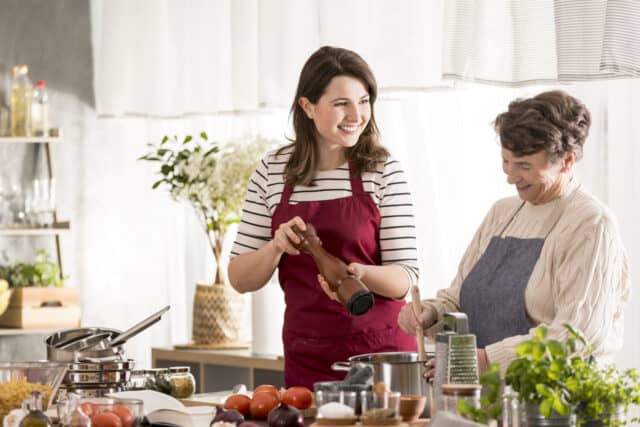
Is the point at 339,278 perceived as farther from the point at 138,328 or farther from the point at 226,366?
the point at 226,366

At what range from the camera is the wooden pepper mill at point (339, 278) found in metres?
2.33

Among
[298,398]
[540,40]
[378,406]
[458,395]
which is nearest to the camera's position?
[458,395]

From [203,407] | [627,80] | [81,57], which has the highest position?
[81,57]

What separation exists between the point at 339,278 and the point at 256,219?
22.6 inches

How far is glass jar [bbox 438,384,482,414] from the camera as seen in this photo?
1.88 meters

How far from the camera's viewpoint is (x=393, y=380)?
7.06ft

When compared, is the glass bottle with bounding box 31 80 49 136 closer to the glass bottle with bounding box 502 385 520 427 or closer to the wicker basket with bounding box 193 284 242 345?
the wicker basket with bounding box 193 284 242 345

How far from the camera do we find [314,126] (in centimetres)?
295

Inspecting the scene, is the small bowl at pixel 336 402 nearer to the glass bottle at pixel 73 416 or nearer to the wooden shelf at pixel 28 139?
the glass bottle at pixel 73 416

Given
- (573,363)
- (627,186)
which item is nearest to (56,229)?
(627,186)

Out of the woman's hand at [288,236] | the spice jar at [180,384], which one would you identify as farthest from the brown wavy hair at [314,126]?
the spice jar at [180,384]

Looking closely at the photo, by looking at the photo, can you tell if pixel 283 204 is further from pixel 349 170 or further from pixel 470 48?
pixel 470 48

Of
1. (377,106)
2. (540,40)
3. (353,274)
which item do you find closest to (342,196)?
(353,274)

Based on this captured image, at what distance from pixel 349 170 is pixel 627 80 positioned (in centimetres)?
102
